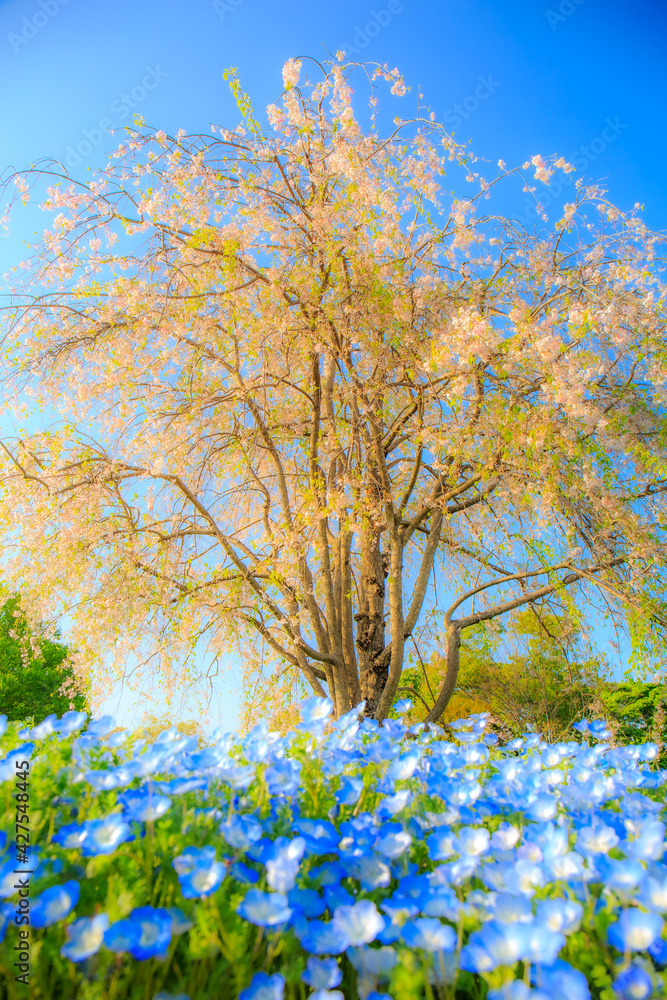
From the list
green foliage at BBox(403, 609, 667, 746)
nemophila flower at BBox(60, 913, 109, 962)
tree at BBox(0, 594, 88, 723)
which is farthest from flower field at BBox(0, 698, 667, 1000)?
tree at BBox(0, 594, 88, 723)

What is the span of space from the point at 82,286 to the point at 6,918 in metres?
6.87

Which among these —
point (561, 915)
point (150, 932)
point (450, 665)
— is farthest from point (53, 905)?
point (450, 665)

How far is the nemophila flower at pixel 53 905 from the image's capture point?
989mm

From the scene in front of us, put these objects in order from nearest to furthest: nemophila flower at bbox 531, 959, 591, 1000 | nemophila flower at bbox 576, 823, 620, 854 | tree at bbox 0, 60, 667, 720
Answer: nemophila flower at bbox 531, 959, 591, 1000, nemophila flower at bbox 576, 823, 620, 854, tree at bbox 0, 60, 667, 720

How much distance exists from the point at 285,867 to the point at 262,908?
7cm

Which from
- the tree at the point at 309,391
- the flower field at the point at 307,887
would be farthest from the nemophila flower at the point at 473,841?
the tree at the point at 309,391

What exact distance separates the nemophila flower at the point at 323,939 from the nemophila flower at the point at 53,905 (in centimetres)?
41

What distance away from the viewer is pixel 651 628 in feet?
19.8

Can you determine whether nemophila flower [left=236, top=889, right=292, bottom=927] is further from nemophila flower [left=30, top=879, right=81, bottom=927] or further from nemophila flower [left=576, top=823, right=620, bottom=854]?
nemophila flower [left=576, top=823, right=620, bottom=854]

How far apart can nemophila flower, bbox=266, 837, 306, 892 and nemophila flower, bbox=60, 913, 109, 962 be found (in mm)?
280

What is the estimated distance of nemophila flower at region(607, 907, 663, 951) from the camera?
3.26 feet

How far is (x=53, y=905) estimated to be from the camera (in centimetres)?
101

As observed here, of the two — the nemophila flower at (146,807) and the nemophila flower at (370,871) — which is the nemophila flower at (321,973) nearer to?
the nemophila flower at (370,871)

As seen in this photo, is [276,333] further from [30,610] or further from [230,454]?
[30,610]
